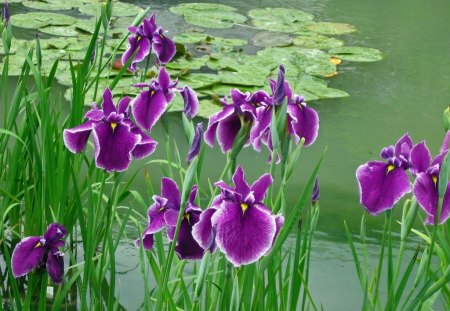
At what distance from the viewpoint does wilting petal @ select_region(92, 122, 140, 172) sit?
1.43 metres

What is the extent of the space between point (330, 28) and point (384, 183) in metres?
3.44

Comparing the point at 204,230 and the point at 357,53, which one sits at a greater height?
the point at 204,230

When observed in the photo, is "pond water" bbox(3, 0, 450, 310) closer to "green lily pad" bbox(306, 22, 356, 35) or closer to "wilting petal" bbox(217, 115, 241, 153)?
"green lily pad" bbox(306, 22, 356, 35)

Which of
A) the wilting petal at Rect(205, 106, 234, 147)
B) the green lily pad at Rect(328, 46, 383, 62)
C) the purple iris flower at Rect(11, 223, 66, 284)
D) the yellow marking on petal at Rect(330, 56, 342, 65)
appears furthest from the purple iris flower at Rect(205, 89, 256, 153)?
the green lily pad at Rect(328, 46, 383, 62)

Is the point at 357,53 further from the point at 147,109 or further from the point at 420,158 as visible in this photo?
the point at 420,158

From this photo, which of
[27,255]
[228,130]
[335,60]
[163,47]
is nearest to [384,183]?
[228,130]

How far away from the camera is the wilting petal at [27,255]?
5.08 feet

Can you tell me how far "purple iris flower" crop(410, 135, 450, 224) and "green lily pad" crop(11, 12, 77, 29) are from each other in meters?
3.23

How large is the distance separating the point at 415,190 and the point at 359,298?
92 centimetres

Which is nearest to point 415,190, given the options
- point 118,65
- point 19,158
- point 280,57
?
point 19,158

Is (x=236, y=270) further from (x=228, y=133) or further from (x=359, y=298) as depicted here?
(x=359, y=298)

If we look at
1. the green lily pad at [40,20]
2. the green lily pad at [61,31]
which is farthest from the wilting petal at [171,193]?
the green lily pad at [40,20]

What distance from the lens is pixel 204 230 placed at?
1266 mm

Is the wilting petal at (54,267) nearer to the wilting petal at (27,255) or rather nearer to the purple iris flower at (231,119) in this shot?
the wilting petal at (27,255)
